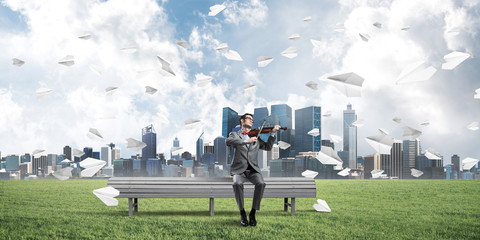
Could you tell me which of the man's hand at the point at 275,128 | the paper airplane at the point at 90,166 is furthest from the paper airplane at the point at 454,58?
the paper airplane at the point at 90,166

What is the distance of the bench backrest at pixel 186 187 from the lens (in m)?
7.23

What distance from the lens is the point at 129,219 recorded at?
709cm

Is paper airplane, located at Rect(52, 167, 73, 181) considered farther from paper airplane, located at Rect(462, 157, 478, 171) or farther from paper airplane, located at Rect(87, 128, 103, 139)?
paper airplane, located at Rect(462, 157, 478, 171)

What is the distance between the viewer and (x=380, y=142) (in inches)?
366

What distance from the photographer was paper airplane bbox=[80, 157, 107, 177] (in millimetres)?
9031

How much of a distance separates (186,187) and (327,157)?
3880mm

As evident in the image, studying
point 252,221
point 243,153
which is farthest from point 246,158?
point 252,221

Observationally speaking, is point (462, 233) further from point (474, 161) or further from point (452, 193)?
point (452, 193)

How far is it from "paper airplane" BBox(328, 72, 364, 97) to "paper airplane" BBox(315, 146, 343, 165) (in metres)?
2.28

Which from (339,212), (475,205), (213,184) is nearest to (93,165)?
(213,184)

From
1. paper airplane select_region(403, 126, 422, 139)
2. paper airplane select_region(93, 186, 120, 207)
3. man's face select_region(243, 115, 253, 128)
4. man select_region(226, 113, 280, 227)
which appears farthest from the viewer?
paper airplane select_region(403, 126, 422, 139)

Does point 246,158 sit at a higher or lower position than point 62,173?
higher

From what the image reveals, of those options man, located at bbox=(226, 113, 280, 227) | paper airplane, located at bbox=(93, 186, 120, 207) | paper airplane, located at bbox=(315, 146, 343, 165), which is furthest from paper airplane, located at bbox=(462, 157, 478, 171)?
paper airplane, located at bbox=(93, 186, 120, 207)

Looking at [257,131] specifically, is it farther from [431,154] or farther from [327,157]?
[431,154]
